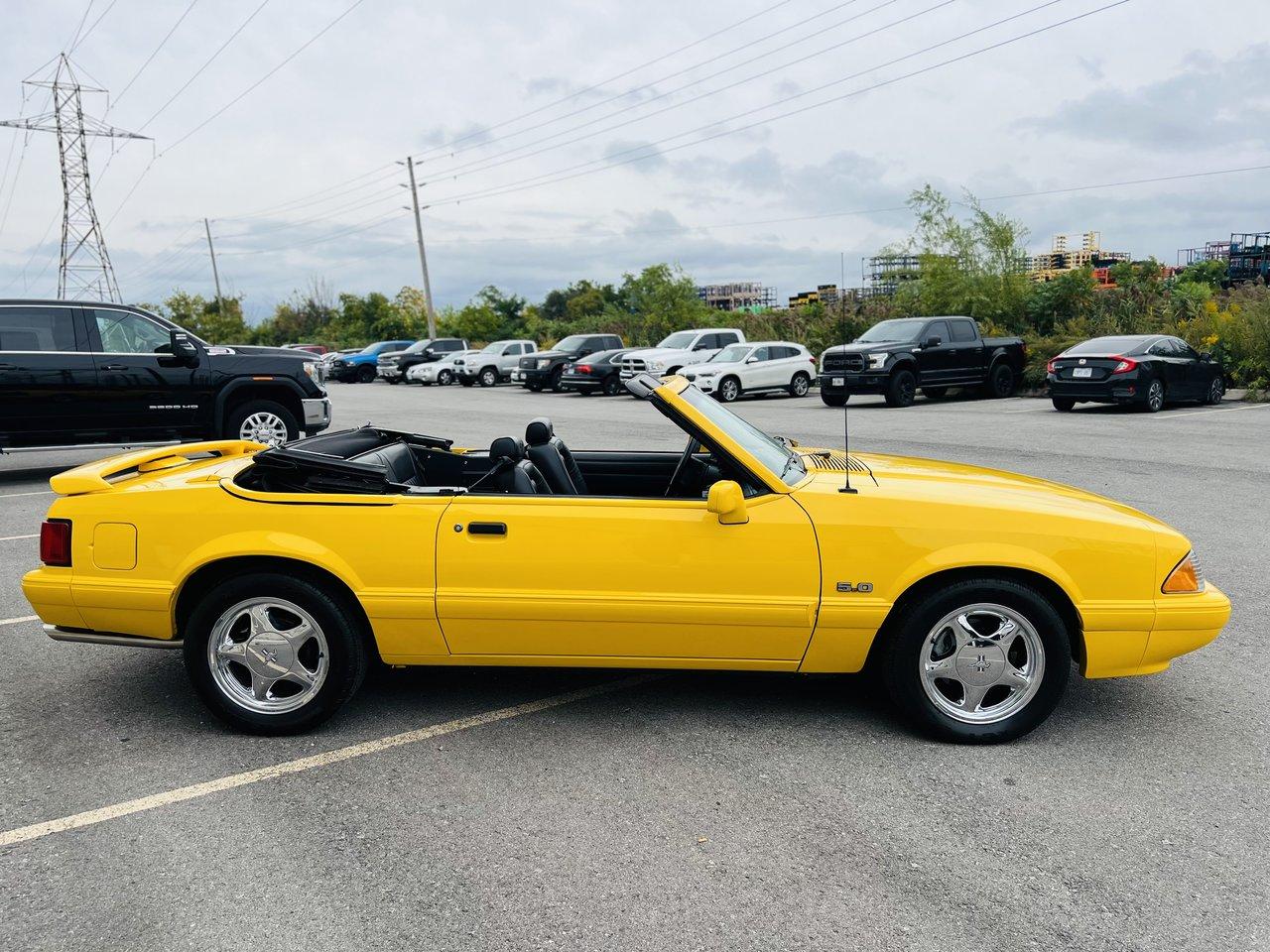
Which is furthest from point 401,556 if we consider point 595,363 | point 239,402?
point 595,363

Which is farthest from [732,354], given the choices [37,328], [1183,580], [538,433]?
[1183,580]

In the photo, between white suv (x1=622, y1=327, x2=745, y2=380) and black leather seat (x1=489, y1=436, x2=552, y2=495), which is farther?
white suv (x1=622, y1=327, x2=745, y2=380)

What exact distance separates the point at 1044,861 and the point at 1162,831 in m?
0.48

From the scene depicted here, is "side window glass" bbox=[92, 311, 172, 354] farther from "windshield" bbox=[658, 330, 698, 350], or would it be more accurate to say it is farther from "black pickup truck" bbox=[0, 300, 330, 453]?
"windshield" bbox=[658, 330, 698, 350]

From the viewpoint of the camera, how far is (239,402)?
11.6 meters

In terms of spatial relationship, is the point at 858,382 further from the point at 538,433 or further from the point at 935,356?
the point at 538,433

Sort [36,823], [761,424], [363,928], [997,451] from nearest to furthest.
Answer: [363,928] < [36,823] < [997,451] < [761,424]

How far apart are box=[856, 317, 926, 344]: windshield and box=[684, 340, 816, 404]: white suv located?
134 inches

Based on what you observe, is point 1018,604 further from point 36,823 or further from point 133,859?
point 36,823

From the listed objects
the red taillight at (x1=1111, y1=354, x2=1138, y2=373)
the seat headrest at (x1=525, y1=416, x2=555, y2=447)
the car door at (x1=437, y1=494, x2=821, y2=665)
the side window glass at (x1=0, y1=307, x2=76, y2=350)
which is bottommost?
the red taillight at (x1=1111, y1=354, x2=1138, y2=373)

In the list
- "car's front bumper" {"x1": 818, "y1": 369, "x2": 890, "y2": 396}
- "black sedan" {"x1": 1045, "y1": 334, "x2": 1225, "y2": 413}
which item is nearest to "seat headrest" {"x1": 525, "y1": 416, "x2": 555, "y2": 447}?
"black sedan" {"x1": 1045, "y1": 334, "x2": 1225, "y2": 413}

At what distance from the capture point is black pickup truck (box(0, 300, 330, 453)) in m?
10.2

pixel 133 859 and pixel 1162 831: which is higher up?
pixel 133 859

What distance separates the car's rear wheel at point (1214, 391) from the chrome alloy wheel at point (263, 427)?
16.6 meters
